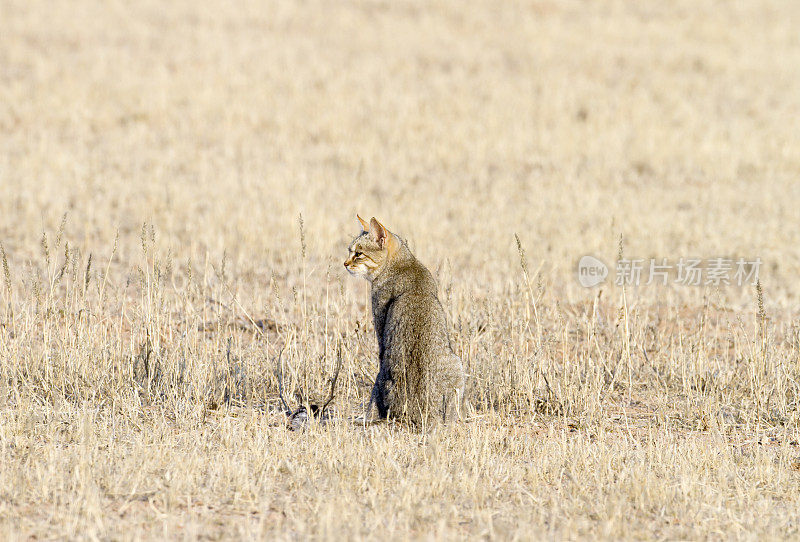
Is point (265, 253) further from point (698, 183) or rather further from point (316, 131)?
point (698, 183)

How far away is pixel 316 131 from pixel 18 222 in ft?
25.4

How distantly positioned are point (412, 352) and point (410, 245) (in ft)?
21.3

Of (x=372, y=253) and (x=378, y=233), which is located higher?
(x=378, y=233)

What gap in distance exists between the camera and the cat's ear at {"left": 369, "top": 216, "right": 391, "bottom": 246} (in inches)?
255

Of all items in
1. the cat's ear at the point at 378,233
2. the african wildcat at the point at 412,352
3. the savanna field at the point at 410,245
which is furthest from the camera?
the cat's ear at the point at 378,233

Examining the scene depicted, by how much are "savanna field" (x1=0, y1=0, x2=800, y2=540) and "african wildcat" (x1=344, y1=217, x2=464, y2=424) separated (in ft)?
0.67

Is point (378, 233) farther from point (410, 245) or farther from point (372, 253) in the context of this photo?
point (410, 245)

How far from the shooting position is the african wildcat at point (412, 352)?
19.9 ft

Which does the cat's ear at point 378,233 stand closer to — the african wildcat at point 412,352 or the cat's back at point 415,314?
the african wildcat at point 412,352

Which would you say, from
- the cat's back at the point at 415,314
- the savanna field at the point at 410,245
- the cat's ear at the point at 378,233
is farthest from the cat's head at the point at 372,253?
Answer: the savanna field at the point at 410,245

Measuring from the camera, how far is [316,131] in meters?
19.4

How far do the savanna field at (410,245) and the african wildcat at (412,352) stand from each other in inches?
8.1

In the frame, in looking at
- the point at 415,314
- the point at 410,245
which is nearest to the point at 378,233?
the point at 415,314

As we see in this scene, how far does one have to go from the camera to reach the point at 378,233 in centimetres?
654
